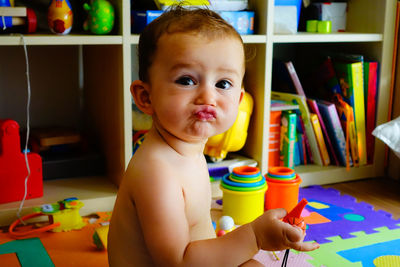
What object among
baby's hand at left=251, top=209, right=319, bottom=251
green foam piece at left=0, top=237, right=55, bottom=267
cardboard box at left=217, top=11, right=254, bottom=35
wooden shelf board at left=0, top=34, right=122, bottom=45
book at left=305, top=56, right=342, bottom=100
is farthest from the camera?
book at left=305, top=56, right=342, bottom=100

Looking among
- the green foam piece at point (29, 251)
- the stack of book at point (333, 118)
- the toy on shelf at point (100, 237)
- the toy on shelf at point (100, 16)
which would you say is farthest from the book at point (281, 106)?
the green foam piece at point (29, 251)

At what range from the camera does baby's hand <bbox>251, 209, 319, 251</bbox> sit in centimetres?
73

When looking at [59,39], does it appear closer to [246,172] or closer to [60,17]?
[60,17]

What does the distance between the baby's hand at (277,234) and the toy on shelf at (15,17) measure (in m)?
0.81

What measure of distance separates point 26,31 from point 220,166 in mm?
652

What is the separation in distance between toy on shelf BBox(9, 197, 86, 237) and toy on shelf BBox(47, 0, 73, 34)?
428mm

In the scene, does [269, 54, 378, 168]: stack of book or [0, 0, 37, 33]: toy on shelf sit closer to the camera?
[0, 0, 37, 33]: toy on shelf

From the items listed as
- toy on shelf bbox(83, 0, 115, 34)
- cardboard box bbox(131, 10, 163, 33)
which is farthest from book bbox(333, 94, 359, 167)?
toy on shelf bbox(83, 0, 115, 34)

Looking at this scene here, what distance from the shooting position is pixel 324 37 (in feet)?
5.07

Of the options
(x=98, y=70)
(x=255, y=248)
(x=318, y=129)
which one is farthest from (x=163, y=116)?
(x=318, y=129)

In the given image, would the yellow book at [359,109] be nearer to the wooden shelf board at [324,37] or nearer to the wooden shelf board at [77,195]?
the wooden shelf board at [324,37]

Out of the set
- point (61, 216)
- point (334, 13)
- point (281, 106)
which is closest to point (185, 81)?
point (61, 216)

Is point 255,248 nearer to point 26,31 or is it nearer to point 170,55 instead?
point 170,55

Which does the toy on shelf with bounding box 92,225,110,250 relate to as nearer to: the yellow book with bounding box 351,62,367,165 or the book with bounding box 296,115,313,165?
the book with bounding box 296,115,313,165
